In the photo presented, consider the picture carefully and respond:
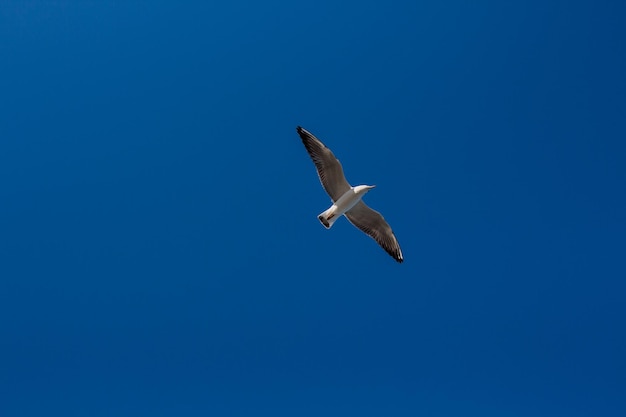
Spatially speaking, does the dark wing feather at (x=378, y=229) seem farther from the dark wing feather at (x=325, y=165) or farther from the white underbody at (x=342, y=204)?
the dark wing feather at (x=325, y=165)

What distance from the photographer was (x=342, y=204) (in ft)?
63.5

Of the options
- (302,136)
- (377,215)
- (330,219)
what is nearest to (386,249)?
(377,215)

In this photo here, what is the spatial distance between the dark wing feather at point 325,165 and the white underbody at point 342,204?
0.35 metres

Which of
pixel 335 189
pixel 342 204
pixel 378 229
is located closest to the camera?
pixel 342 204

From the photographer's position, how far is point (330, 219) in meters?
19.5

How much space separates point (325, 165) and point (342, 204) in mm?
1442

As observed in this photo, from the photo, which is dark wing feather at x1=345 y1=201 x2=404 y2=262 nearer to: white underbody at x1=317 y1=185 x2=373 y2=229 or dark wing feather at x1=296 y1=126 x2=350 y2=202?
white underbody at x1=317 y1=185 x2=373 y2=229

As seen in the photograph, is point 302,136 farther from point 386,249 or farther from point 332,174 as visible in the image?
point 386,249

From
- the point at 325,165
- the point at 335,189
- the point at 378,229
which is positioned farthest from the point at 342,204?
the point at 378,229

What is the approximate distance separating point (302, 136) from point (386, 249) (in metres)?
5.21

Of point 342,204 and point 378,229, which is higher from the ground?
point 378,229

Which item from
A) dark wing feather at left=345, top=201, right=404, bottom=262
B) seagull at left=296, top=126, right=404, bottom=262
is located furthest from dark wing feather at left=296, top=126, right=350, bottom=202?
dark wing feather at left=345, top=201, right=404, bottom=262

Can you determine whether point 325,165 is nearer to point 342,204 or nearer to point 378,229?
point 342,204

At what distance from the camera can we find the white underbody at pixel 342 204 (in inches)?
760
